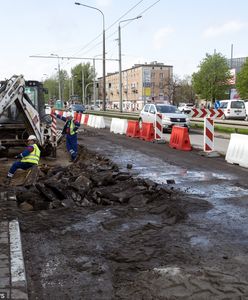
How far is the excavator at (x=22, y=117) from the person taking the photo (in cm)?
1203

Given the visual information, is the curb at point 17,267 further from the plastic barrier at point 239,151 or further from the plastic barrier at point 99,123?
the plastic barrier at point 99,123

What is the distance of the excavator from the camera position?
39.5 feet

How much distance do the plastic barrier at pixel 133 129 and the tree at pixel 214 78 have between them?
1931 inches

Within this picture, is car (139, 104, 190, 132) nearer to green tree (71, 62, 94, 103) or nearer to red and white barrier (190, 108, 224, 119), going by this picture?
red and white barrier (190, 108, 224, 119)

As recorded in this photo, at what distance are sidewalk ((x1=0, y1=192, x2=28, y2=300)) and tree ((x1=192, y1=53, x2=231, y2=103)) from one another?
218 ft

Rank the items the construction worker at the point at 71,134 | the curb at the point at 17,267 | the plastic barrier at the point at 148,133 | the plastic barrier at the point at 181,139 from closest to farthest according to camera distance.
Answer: the curb at the point at 17,267 → the construction worker at the point at 71,134 → the plastic barrier at the point at 181,139 → the plastic barrier at the point at 148,133

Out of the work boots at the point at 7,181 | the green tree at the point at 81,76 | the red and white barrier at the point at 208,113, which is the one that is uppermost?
the green tree at the point at 81,76

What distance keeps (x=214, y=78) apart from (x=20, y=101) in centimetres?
6081

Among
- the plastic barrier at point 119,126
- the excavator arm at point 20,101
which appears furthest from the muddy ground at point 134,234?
the plastic barrier at point 119,126

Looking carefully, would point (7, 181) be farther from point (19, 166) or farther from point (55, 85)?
point (55, 85)

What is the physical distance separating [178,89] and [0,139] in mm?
84408

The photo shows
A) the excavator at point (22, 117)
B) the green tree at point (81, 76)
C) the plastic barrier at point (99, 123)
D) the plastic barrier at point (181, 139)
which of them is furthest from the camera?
the green tree at point (81, 76)

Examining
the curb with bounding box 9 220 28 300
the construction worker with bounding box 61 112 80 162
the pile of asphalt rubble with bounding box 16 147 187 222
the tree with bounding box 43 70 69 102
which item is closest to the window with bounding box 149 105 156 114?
the construction worker with bounding box 61 112 80 162

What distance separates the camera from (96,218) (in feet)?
22.1
